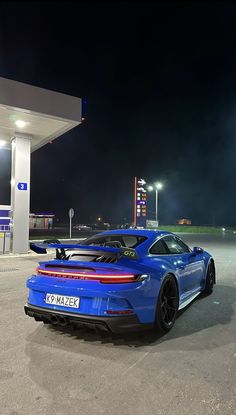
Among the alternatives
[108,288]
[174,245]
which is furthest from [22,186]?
[108,288]

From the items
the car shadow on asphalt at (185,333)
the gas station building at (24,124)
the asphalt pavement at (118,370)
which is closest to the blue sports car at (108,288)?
the car shadow on asphalt at (185,333)

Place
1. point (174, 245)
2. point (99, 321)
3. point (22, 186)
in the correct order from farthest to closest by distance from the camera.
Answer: point (22, 186)
point (174, 245)
point (99, 321)

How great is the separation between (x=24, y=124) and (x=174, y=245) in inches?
401

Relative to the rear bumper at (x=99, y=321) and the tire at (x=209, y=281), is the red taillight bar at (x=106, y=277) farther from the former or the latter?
the tire at (x=209, y=281)

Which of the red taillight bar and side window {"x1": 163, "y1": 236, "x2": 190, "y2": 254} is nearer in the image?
the red taillight bar

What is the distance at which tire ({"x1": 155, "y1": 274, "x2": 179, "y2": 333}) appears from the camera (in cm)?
429

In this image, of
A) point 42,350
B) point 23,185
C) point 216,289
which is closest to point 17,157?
point 23,185

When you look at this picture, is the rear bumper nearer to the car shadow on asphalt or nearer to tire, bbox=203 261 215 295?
the car shadow on asphalt

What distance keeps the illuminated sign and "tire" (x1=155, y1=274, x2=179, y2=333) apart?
35068mm

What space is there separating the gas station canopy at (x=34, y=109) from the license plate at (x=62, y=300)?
30.8ft

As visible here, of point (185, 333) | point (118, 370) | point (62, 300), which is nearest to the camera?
point (118, 370)

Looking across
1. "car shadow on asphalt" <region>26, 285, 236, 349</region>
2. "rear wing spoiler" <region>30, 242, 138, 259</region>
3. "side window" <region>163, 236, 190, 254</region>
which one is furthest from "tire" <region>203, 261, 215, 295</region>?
"rear wing spoiler" <region>30, 242, 138, 259</region>

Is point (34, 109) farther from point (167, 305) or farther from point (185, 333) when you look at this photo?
A: point (185, 333)

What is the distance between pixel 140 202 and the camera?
136 feet
